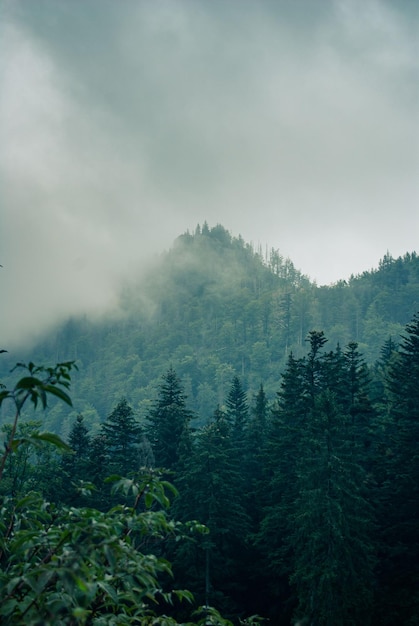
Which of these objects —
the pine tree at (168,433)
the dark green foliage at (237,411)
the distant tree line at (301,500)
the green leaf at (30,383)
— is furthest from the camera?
the dark green foliage at (237,411)

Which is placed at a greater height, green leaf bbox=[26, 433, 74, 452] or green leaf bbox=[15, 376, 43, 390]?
green leaf bbox=[15, 376, 43, 390]

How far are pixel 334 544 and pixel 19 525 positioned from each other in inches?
781

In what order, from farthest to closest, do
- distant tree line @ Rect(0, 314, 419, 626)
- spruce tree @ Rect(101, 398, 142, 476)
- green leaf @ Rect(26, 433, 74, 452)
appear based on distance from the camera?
spruce tree @ Rect(101, 398, 142, 476) < distant tree line @ Rect(0, 314, 419, 626) < green leaf @ Rect(26, 433, 74, 452)

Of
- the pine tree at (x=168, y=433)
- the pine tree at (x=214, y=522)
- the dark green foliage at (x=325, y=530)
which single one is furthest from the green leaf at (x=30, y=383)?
the pine tree at (x=168, y=433)

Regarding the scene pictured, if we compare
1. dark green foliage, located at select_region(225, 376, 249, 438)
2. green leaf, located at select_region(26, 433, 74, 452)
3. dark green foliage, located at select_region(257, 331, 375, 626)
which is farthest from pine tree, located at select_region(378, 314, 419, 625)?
green leaf, located at select_region(26, 433, 74, 452)

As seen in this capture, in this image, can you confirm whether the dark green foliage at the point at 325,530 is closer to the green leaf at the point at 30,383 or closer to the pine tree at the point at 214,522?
the pine tree at the point at 214,522

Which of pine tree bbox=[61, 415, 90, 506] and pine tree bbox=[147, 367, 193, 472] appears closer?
pine tree bbox=[61, 415, 90, 506]

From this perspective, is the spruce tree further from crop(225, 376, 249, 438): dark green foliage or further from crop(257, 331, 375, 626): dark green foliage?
crop(225, 376, 249, 438): dark green foliage

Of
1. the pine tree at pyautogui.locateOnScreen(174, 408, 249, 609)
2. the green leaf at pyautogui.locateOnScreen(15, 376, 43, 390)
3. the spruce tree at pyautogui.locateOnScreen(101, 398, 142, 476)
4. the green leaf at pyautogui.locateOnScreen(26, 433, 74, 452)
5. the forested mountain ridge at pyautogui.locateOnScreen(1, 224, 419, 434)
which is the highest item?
the forested mountain ridge at pyautogui.locateOnScreen(1, 224, 419, 434)

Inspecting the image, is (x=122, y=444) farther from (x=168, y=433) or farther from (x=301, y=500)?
(x=301, y=500)

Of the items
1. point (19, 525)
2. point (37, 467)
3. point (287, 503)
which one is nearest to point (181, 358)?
point (37, 467)

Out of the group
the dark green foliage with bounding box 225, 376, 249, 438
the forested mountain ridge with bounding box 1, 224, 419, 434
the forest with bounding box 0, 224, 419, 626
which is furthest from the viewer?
the forested mountain ridge with bounding box 1, 224, 419, 434

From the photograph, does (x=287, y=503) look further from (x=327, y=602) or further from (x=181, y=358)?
(x=181, y=358)

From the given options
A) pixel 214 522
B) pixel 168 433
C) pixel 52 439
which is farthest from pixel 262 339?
pixel 52 439
